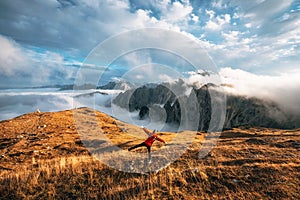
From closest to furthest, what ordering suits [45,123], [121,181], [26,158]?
[121,181], [26,158], [45,123]

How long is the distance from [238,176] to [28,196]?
563 inches

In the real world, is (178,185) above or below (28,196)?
above

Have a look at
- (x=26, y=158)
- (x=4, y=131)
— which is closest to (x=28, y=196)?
(x=26, y=158)

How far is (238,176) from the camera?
12.5m

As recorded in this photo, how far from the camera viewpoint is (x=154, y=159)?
15.1 metres

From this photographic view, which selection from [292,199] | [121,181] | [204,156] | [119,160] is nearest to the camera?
[292,199]

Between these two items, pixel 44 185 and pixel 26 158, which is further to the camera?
pixel 26 158

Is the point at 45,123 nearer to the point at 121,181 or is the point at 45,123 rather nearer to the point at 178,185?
the point at 121,181

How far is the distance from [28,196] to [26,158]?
10.8 meters

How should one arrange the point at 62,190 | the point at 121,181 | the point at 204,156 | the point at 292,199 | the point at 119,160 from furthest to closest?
the point at 204,156 → the point at 119,160 → the point at 121,181 → the point at 62,190 → the point at 292,199

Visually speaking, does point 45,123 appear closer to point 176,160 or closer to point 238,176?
point 176,160

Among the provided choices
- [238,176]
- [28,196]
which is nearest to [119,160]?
[28,196]

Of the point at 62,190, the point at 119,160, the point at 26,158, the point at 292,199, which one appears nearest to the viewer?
the point at 292,199

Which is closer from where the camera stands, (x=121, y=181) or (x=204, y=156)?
(x=121, y=181)
